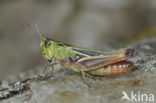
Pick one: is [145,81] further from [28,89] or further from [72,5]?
[72,5]

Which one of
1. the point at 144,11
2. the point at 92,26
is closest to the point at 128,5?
the point at 144,11

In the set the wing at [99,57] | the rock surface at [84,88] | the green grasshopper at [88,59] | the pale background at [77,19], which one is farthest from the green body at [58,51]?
the pale background at [77,19]

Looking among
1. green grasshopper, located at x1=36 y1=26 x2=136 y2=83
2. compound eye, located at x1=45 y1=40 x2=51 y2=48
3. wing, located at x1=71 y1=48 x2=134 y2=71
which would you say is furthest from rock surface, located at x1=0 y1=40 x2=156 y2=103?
compound eye, located at x1=45 y1=40 x2=51 y2=48

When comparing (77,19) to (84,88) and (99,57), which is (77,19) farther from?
(84,88)

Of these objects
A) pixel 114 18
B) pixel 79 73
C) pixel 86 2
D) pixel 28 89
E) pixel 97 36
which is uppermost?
pixel 86 2

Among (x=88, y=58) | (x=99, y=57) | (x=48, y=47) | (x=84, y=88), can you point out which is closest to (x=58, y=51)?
(x=48, y=47)

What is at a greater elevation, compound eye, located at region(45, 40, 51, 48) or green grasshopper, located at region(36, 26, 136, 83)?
compound eye, located at region(45, 40, 51, 48)

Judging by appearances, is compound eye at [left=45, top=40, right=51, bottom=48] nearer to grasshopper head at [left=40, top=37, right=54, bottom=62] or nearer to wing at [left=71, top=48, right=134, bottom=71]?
grasshopper head at [left=40, top=37, right=54, bottom=62]
